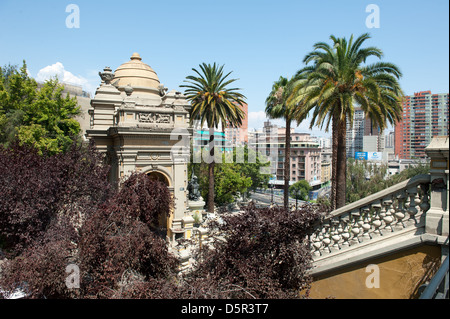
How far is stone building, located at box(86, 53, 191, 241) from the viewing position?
15164 millimetres

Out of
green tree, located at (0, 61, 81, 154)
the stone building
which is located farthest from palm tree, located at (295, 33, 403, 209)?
green tree, located at (0, 61, 81, 154)

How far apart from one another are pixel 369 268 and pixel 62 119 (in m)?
28.7

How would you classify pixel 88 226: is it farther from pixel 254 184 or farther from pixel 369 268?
pixel 254 184

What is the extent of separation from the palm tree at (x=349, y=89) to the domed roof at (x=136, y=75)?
9.34 m

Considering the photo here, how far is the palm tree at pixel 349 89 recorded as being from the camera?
13.3m

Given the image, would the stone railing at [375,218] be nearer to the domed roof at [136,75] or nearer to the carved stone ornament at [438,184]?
the carved stone ornament at [438,184]

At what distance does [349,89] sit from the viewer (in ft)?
44.6

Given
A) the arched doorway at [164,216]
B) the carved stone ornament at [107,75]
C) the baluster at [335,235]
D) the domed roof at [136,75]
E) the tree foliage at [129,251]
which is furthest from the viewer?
the domed roof at [136,75]

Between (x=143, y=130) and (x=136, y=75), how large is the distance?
15.9 feet

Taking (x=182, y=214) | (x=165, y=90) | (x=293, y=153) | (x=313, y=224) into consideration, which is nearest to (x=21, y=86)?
(x=165, y=90)

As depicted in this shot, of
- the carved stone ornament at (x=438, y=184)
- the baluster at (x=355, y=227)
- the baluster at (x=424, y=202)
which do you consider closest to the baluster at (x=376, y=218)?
the baluster at (x=355, y=227)

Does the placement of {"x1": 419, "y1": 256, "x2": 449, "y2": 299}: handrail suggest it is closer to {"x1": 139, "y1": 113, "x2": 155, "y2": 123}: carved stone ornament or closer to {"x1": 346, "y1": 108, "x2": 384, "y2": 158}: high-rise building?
{"x1": 139, "y1": 113, "x2": 155, "y2": 123}: carved stone ornament

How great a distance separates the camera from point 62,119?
2753 cm

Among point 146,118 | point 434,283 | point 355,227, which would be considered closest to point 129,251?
point 355,227
